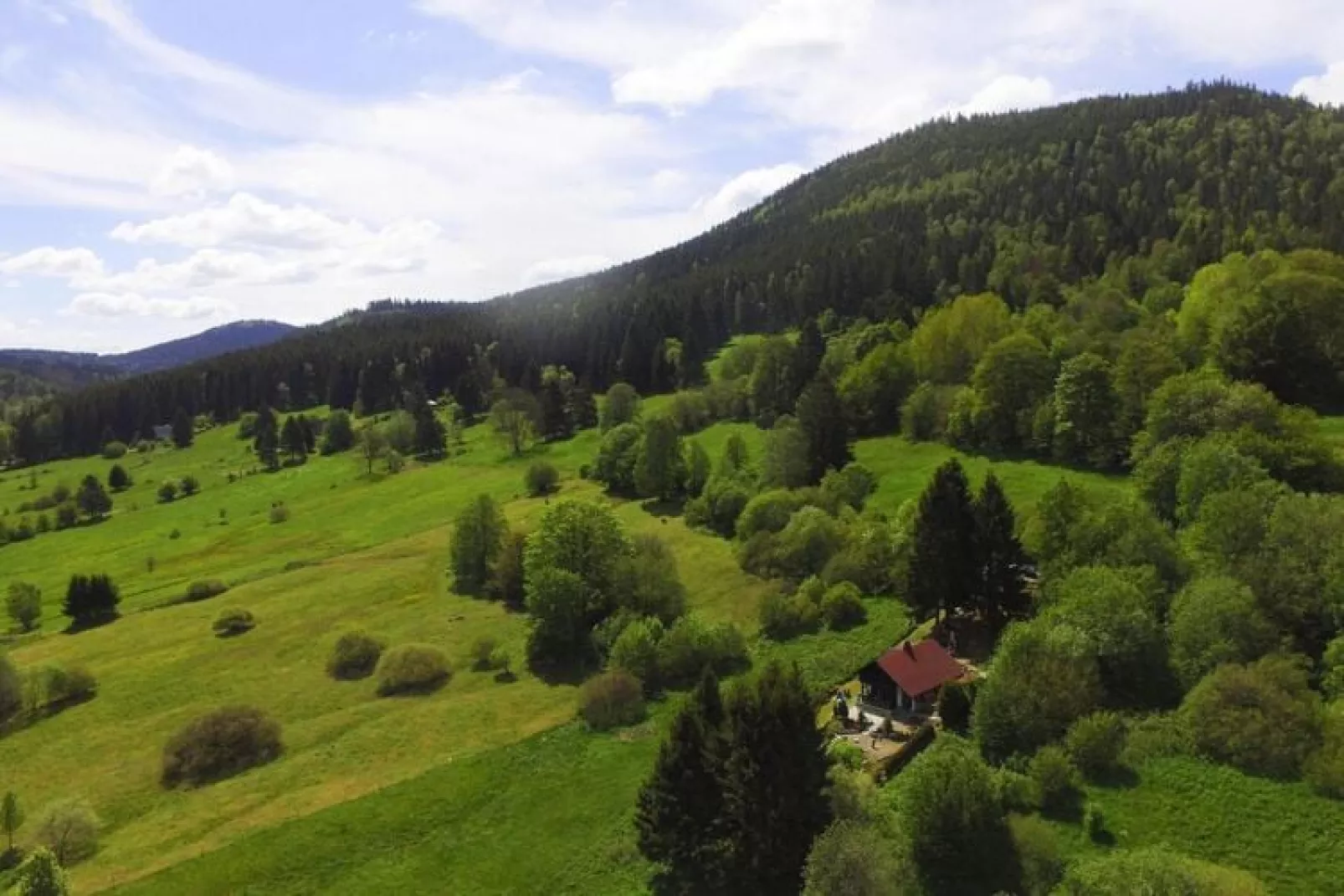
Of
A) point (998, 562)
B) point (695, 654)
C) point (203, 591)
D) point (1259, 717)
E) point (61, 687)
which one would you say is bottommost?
point (695, 654)

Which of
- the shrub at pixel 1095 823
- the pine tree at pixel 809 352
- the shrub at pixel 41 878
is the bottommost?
the shrub at pixel 1095 823

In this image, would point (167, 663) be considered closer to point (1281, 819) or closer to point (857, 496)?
point (857, 496)

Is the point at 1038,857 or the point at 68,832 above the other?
the point at 1038,857

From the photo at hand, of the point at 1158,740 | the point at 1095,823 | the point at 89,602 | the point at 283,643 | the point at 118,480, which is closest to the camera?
the point at 1095,823

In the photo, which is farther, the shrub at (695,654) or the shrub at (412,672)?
the shrub at (412,672)

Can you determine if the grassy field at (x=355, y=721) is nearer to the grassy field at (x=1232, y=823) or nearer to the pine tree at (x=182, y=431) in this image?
the grassy field at (x=1232, y=823)

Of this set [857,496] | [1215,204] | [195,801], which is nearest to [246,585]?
[195,801]

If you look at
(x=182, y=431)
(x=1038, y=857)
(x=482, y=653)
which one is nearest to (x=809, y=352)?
(x=482, y=653)

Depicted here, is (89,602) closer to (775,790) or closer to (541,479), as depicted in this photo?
(541,479)

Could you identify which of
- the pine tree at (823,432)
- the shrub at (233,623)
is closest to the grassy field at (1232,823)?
the pine tree at (823,432)
